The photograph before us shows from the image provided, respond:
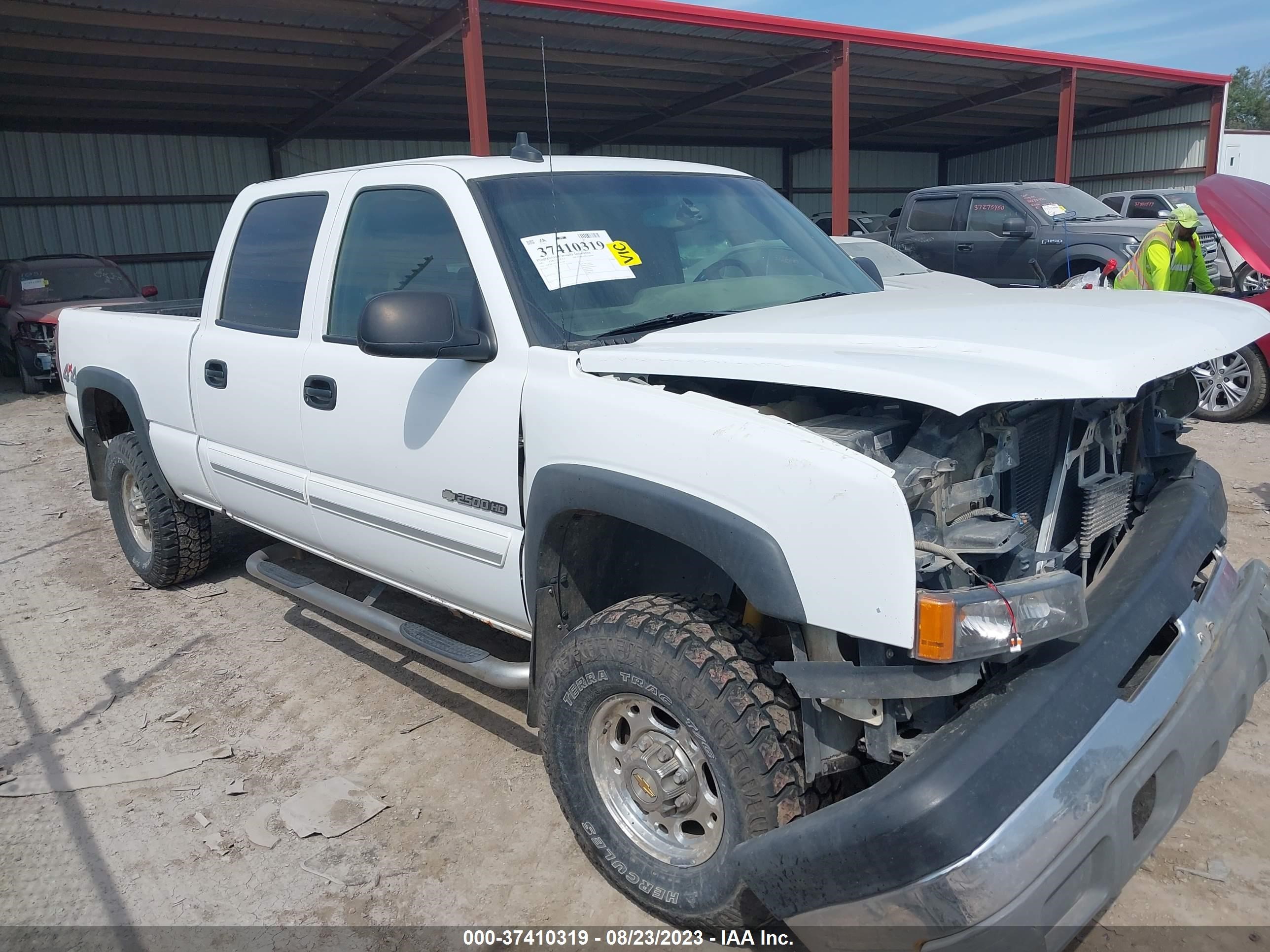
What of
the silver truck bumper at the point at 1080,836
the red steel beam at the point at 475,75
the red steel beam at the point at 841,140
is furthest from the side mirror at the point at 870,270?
the red steel beam at the point at 841,140

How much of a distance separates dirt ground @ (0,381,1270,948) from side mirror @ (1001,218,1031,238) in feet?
24.8

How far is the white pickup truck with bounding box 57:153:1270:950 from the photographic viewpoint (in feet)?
6.39

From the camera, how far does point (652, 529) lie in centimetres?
247

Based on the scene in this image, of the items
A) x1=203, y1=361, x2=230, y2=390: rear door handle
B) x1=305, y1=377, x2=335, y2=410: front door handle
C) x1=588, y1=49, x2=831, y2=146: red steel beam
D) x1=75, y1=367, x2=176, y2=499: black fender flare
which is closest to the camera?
x1=305, y1=377, x2=335, y2=410: front door handle

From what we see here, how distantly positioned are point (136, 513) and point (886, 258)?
7.07 metres

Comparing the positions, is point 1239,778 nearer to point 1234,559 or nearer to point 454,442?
point 1234,559

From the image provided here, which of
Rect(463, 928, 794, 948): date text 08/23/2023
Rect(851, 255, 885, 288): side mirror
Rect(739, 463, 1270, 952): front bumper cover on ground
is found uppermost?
Rect(851, 255, 885, 288): side mirror

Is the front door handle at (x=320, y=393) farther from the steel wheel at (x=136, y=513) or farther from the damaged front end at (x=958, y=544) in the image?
the steel wheel at (x=136, y=513)

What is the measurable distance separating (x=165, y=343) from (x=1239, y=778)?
15.2 ft

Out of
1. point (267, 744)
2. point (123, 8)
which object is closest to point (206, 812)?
point (267, 744)

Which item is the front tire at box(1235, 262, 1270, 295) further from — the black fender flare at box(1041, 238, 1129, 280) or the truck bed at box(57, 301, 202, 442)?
the truck bed at box(57, 301, 202, 442)

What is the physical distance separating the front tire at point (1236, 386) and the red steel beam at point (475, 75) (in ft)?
26.3

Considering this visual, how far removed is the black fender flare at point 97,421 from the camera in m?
4.88

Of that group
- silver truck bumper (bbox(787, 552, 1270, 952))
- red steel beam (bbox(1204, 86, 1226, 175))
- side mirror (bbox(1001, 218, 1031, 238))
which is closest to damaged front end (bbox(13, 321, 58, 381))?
side mirror (bbox(1001, 218, 1031, 238))
